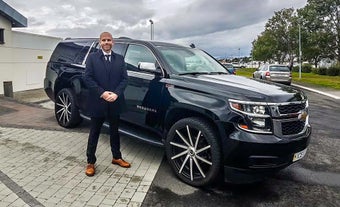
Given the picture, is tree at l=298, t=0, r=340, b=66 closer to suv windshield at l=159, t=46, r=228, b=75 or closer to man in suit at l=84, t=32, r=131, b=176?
suv windshield at l=159, t=46, r=228, b=75

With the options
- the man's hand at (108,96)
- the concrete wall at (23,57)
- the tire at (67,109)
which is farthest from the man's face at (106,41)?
the concrete wall at (23,57)

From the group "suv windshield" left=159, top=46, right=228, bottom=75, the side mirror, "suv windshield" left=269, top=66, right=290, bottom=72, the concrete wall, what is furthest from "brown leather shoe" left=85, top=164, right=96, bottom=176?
"suv windshield" left=269, top=66, right=290, bottom=72

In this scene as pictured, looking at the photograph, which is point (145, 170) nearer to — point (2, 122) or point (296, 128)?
point (296, 128)

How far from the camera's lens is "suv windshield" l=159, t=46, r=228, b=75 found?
5038 millimetres

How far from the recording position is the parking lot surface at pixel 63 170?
3.80 m

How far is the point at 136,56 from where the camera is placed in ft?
17.9

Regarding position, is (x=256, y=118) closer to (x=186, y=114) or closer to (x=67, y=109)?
(x=186, y=114)

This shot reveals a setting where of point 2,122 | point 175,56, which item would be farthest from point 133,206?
point 2,122

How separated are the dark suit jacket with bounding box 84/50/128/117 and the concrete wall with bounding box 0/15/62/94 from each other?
A: 9576mm

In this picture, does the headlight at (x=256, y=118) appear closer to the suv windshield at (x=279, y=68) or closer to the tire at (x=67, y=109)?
the tire at (x=67, y=109)

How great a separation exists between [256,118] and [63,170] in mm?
2740

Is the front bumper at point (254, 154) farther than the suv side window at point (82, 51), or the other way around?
the suv side window at point (82, 51)

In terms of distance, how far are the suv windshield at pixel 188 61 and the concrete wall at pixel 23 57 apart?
30.9ft

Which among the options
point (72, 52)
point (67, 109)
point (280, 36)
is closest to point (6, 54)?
point (72, 52)
